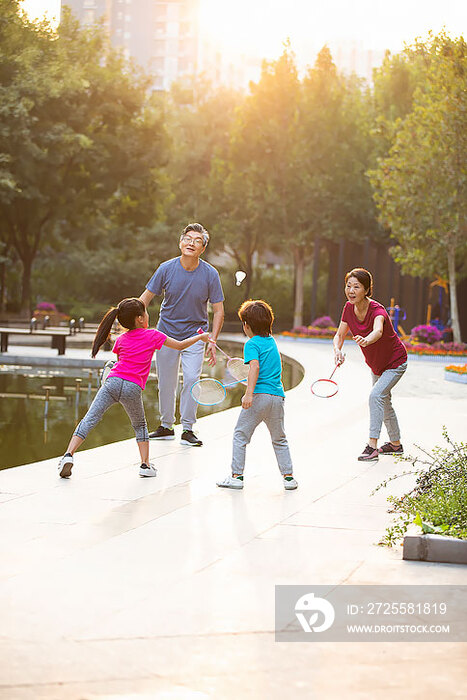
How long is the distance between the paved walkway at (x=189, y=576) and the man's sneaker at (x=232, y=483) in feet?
0.28

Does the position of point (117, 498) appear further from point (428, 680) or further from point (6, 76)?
point (6, 76)

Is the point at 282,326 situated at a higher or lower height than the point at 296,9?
lower

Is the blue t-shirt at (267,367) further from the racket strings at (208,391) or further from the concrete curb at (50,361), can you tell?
the concrete curb at (50,361)

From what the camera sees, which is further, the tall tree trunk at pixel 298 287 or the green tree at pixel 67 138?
the tall tree trunk at pixel 298 287

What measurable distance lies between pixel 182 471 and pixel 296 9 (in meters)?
180

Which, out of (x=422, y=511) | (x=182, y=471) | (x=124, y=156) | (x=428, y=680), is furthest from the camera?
(x=124, y=156)

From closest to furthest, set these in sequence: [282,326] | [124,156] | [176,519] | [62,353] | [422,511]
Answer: [422,511] < [176,519] < [62,353] < [124,156] < [282,326]

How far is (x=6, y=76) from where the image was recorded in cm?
3772

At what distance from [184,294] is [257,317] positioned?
220 centimetres

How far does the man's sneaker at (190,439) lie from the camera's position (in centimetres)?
966

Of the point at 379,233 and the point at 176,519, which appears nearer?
the point at 176,519

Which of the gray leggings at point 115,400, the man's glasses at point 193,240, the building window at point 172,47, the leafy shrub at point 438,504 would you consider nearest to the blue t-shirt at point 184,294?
the man's glasses at point 193,240

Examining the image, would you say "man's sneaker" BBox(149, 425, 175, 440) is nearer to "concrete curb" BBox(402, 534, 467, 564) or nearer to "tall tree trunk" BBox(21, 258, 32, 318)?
"concrete curb" BBox(402, 534, 467, 564)

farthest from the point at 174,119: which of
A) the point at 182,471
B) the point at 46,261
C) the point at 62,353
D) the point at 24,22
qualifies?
the point at 182,471
